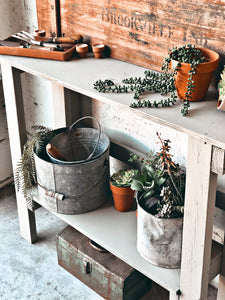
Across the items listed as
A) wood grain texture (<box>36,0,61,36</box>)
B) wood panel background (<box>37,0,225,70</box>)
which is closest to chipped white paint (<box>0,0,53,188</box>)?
wood grain texture (<box>36,0,61,36</box>)

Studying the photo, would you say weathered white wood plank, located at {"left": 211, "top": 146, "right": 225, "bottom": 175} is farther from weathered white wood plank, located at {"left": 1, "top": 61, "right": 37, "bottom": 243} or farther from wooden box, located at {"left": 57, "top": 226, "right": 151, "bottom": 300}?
weathered white wood plank, located at {"left": 1, "top": 61, "right": 37, "bottom": 243}

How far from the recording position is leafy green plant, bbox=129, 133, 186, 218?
193cm

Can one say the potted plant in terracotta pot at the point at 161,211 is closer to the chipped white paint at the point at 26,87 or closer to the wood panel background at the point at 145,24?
the wood panel background at the point at 145,24

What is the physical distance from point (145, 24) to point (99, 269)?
128cm

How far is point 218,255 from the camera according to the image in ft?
6.72

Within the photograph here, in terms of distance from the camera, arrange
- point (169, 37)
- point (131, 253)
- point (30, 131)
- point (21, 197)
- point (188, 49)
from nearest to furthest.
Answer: point (188, 49) < point (169, 37) < point (131, 253) < point (21, 197) < point (30, 131)

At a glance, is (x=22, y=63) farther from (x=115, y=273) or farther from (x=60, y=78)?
(x=115, y=273)

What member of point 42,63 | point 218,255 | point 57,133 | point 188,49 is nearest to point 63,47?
point 42,63

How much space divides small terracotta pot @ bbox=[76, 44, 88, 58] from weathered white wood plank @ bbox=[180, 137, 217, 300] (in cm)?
89

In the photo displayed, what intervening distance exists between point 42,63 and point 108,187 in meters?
0.75

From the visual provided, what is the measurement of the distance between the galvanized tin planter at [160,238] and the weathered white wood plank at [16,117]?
89 centimetres

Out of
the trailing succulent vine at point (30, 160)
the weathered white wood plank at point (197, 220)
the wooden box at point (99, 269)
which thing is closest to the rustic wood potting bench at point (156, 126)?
the weathered white wood plank at point (197, 220)

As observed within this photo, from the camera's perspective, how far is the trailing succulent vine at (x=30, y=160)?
243 centimetres

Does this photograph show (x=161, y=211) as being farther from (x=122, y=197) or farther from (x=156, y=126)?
(x=156, y=126)
